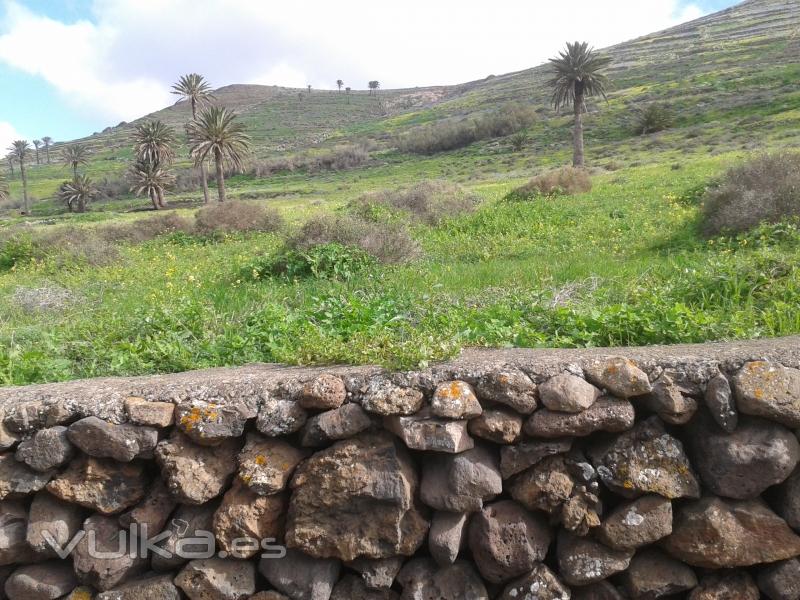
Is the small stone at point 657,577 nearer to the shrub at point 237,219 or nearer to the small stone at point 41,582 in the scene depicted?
the small stone at point 41,582

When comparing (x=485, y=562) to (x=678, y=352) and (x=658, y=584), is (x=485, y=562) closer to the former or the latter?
(x=658, y=584)

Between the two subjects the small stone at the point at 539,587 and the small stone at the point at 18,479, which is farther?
the small stone at the point at 18,479

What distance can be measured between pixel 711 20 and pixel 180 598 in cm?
13069

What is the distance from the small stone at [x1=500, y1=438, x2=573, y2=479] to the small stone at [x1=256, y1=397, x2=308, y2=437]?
99 cm

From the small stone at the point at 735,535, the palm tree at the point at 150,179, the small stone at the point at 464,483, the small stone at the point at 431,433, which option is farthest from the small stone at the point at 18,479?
the palm tree at the point at 150,179

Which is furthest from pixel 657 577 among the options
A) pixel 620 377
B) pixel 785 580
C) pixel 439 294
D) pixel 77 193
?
pixel 77 193

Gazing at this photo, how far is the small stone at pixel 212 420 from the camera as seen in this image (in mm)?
2896

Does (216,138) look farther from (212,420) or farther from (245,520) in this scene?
(245,520)

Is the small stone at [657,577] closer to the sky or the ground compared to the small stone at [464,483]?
closer to the ground

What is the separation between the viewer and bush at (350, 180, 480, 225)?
1500 cm

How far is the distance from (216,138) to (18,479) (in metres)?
41.2

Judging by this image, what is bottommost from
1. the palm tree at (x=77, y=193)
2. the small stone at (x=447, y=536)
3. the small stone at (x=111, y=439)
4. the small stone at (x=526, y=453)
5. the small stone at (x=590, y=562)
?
the small stone at (x=590, y=562)

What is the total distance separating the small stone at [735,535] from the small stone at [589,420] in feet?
1.63

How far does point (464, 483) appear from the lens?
2742mm
